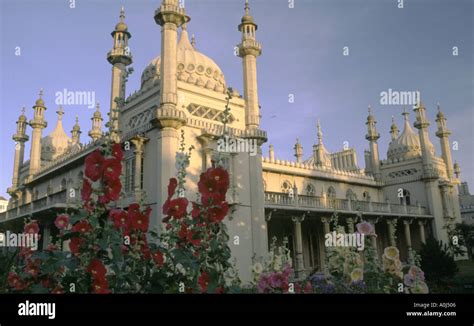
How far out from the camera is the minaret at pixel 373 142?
3481 cm

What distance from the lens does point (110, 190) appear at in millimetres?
2943

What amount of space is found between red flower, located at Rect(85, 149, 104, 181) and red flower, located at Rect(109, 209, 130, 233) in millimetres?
368

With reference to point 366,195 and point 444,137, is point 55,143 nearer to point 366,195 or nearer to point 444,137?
point 366,195

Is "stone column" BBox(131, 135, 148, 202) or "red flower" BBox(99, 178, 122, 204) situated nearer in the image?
"red flower" BBox(99, 178, 122, 204)

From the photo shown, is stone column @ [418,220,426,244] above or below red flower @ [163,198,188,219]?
above

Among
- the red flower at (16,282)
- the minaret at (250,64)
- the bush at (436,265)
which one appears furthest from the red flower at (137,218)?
the minaret at (250,64)

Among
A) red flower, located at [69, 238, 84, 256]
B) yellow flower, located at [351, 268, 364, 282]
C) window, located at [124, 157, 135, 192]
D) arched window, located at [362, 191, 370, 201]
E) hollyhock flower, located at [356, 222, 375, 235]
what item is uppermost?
arched window, located at [362, 191, 370, 201]

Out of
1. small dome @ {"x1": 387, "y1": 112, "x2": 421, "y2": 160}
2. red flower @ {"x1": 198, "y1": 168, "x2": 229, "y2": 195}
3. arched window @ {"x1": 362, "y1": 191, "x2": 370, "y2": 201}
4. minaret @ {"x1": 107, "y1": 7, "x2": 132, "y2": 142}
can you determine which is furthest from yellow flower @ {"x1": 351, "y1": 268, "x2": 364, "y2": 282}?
small dome @ {"x1": 387, "y1": 112, "x2": 421, "y2": 160}

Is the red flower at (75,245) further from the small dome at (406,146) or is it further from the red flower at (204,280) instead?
the small dome at (406,146)

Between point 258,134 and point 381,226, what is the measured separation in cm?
1893

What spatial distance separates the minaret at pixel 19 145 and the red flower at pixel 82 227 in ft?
104

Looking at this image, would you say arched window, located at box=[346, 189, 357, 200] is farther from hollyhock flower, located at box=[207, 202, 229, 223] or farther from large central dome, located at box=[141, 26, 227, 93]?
hollyhock flower, located at box=[207, 202, 229, 223]

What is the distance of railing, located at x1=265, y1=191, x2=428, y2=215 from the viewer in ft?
72.9
